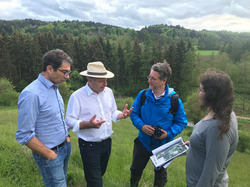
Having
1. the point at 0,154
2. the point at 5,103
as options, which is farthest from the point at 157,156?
the point at 5,103

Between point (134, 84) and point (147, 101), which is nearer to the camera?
point (147, 101)

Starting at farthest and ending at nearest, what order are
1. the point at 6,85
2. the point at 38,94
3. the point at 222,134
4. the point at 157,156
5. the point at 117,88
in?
the point at 117,88 → the point at 6,85 → the point at 157,156 → the point at 38,94 → the point at 222,134

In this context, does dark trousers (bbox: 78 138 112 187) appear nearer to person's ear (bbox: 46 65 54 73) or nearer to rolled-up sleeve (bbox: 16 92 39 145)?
rolled-up sleeve (bbox: 16 92 39 145)

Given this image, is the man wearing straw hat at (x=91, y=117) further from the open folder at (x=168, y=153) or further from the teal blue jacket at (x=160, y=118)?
the open folder at (x=168, y=153)

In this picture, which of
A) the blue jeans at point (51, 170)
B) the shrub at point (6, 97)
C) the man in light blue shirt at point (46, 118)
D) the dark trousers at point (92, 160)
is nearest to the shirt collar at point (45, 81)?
the man in light blue shirt at point (46, 118)

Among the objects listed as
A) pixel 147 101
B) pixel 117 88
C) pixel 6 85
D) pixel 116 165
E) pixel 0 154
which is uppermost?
pixel 147 101

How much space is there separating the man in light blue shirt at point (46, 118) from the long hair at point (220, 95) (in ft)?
6.11

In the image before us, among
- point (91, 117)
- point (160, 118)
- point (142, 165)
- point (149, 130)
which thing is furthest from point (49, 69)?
point (142, 165)

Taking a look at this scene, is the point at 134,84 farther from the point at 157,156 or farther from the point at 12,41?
the point at 157,156

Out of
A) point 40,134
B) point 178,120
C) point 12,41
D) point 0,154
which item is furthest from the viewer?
point 12,41

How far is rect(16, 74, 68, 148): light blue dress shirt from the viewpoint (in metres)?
2.05

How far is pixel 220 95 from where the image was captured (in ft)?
6.11

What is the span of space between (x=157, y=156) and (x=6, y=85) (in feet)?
96.0

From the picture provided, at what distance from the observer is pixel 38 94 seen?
2156 mm
